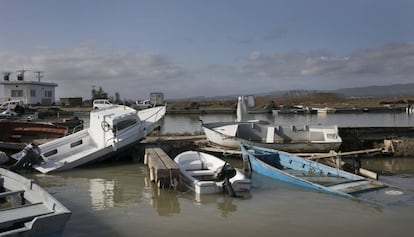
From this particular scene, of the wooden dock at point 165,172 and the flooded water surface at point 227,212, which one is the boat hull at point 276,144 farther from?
the wooden dock at point 165,172

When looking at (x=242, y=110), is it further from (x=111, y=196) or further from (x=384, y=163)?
(x=111, y=196)

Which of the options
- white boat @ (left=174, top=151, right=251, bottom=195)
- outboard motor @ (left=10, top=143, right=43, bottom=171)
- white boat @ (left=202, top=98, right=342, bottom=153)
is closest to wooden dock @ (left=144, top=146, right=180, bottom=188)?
white boat @ (left=174, top=151, right=251, bottom=195)

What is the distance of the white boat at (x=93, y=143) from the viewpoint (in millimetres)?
16250

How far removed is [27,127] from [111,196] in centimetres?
1205

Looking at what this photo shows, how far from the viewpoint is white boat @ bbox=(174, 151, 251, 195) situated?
37.9ft

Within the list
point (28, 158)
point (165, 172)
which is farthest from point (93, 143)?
point (165, 172)

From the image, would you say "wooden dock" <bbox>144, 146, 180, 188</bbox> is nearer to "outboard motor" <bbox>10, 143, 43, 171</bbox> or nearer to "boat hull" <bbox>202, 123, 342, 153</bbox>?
"outboard motor" <bbox>10, 143, 43, 171</bbox>

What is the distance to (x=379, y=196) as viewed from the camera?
11039 millimetres

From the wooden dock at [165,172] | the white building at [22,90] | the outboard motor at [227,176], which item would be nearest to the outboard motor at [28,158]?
the wooden dock at [165,172]

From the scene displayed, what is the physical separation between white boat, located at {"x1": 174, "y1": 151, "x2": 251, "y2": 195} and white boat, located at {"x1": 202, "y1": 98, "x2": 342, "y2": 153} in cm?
451

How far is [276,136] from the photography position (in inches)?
802

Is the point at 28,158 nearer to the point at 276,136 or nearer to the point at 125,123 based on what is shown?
the point at 125,123

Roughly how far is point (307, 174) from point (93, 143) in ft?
30.9

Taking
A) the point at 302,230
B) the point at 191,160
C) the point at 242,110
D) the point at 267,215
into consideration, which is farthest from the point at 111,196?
the point at 242,110
